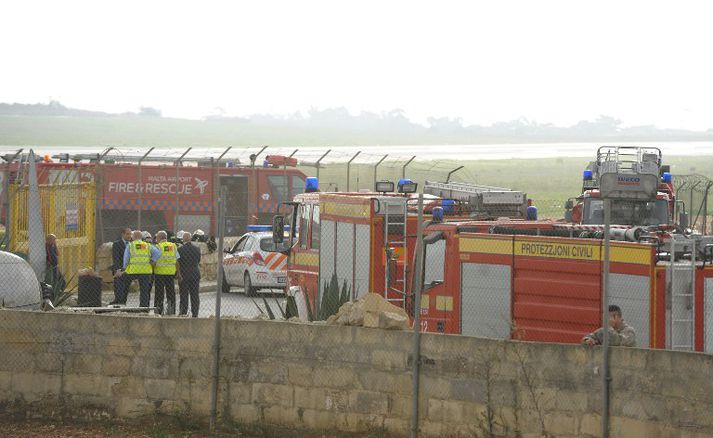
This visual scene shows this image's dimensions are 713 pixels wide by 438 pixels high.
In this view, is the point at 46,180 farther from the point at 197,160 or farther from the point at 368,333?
the point at 368,333

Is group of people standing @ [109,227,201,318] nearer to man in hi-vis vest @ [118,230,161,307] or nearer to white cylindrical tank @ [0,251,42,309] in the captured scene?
man in hi-vis vest @ [118,230,161,307]

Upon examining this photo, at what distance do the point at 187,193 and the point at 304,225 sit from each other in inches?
632

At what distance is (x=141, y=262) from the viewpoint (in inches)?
829

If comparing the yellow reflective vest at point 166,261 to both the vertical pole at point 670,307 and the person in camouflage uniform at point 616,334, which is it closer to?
the vertical pole at point 670,307

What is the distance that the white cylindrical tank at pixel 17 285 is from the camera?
1628 cm

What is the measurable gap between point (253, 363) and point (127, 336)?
55.4 inches

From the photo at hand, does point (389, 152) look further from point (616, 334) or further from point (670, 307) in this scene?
point (616, 334)

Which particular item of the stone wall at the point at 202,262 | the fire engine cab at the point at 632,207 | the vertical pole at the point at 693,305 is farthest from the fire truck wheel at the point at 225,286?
the vertical pole at the point at 693,305

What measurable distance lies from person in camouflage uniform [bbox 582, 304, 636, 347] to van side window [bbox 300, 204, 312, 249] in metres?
8.13

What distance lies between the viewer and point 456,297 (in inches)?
590

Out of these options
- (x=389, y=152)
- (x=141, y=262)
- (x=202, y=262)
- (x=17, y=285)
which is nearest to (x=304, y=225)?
(x=141, y=262)

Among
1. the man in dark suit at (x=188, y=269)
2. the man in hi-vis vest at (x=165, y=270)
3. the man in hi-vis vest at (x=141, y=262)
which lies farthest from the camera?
the man in dark suit at (x=188, y=269)

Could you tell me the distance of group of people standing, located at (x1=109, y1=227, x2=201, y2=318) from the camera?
21.0 meters

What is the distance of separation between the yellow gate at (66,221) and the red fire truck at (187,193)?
739cm
